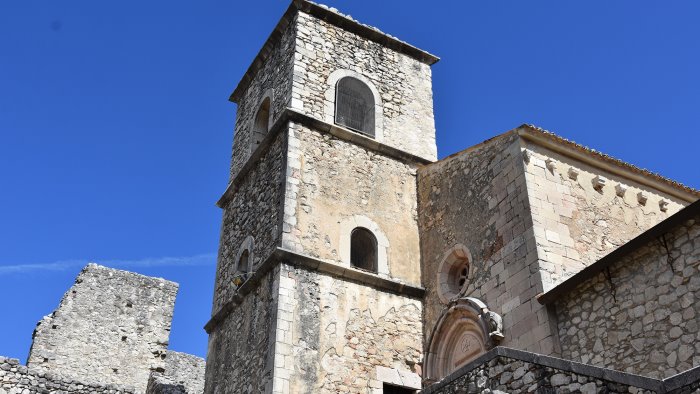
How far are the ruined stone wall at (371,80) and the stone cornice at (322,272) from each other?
2.95 metres

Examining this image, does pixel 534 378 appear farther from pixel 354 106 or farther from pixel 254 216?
pixel 354 106

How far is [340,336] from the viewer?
37.1 ft

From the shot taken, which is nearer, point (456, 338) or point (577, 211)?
point (577, 211)

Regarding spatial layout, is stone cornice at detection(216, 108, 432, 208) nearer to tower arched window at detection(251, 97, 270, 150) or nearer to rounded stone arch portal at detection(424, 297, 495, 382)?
tower arched window at detection(251, 97, 270, 150)

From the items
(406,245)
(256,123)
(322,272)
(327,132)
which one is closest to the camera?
(322,272)

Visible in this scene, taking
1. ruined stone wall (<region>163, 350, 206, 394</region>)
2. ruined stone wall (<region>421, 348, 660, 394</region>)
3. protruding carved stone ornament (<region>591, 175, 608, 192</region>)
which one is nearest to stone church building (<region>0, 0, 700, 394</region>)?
protruding carved stone ornament (<region>591, 175, 608, 192</region>)

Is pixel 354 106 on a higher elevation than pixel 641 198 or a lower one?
higher

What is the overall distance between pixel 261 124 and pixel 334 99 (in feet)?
7.05

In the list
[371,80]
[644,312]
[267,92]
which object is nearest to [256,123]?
[267,92]

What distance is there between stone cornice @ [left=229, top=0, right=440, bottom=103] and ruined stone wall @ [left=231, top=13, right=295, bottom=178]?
0.11 meters

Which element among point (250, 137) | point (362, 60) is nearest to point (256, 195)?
point (250, 137)

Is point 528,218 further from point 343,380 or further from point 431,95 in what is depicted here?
point 431,95

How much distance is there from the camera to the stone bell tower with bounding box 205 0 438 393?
36.9ft

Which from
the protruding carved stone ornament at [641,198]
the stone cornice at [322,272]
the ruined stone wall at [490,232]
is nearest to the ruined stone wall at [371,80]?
the ruined stone wall at [490,232]
